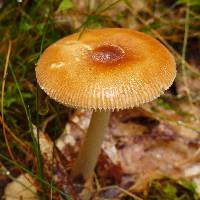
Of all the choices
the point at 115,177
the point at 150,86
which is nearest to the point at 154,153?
the point at 115,177

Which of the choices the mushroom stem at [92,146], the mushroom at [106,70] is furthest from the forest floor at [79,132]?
the mushroom at [106,70]

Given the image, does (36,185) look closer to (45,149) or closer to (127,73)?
(45,149)

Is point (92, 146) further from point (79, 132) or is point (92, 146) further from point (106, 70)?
point (106, 70)

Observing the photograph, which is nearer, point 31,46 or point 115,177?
point 115,177

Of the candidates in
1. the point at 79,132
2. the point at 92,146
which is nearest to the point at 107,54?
the point at 92,146

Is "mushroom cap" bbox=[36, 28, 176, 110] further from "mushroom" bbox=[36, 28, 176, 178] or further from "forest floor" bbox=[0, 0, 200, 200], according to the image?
"forest floor" bbox=[0, 0, 200, 200]

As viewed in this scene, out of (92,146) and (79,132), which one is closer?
(92,146)
